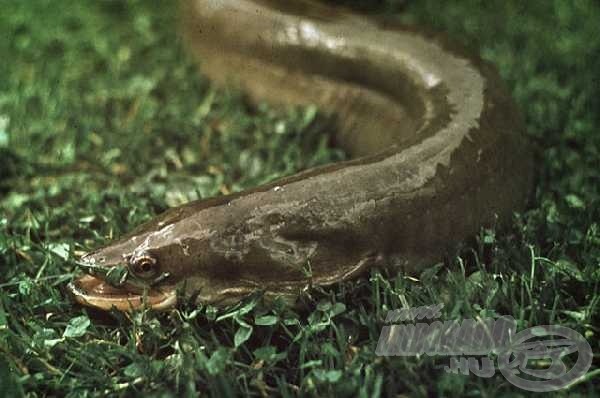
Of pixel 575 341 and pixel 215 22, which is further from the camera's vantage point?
pixel 215 22

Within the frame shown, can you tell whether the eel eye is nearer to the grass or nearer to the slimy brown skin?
the slimy brown skin

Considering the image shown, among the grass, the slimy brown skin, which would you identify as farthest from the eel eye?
the grass

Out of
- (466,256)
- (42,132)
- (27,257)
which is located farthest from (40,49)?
(466,256)

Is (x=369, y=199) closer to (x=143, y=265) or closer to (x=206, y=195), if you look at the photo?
(x=143, y=265)

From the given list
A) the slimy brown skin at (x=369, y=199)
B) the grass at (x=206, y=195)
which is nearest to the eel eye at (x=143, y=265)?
the slimy brown skin at (x=369, y=199)

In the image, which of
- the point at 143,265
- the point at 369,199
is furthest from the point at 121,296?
the point at 369,199

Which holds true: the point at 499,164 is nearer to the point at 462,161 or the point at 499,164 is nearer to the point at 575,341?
the point at 462,161
